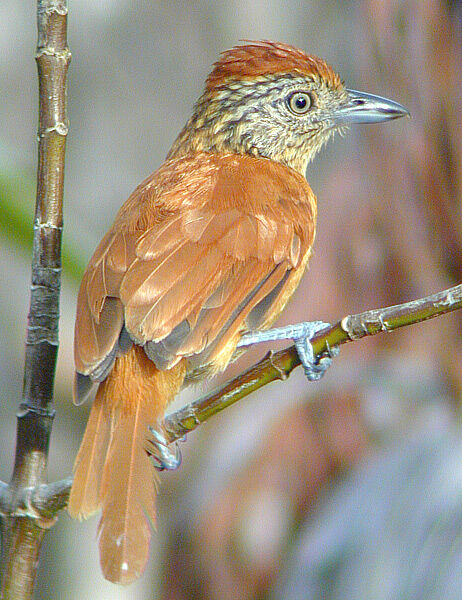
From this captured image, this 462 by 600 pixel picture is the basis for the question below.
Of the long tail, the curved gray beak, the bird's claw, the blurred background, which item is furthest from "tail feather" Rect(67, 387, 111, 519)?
the curved gray beak

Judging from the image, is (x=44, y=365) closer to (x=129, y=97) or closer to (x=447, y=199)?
(x=447, y=199)

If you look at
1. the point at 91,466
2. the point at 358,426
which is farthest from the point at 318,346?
the point at 358,426

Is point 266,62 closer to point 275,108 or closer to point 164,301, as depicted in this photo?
point 275,108

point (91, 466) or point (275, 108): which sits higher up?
point (275, 108)

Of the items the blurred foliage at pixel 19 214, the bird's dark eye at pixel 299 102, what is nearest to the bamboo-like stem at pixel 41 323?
the blurred foliage at pixel 19 214

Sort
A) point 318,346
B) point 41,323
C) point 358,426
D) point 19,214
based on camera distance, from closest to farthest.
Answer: point 318,346, point 41,323, point 19,214, point 358,426

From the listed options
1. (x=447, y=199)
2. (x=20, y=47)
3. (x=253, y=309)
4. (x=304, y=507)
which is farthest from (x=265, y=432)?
(x=20, y=47)
